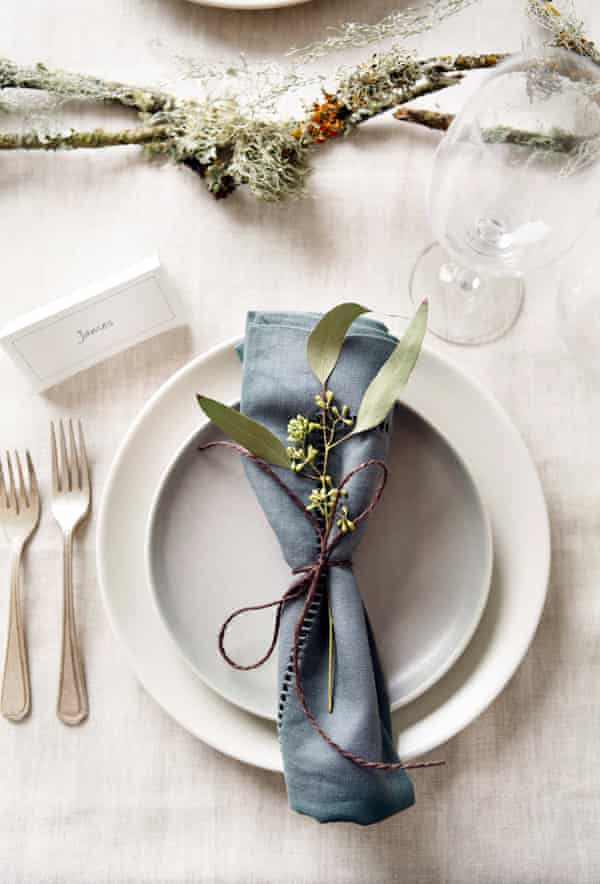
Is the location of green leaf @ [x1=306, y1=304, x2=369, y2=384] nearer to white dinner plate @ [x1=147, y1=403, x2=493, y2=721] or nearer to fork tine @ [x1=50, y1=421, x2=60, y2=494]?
white dinner plate @ [x1=147, y1=403, x2=493, y2=721]

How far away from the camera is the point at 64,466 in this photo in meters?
0.83

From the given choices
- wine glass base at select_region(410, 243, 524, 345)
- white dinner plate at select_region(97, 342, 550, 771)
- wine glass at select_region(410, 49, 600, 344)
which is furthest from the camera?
wine glass base at select_region(410, 243, 524, 345)

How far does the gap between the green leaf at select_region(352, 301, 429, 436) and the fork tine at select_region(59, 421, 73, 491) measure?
33cm

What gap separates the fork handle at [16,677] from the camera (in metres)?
0.81

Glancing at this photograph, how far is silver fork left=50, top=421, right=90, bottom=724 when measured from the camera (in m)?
0.81

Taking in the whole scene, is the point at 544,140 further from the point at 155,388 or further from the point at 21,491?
the point at 21,491

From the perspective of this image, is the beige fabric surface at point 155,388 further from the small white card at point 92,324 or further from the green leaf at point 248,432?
the green leaf at point 248,432

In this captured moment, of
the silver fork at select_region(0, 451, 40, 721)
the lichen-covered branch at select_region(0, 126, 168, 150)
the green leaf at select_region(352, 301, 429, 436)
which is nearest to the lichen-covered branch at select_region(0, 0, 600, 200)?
the lichen-covered branch at select_region(0, 126, 168, 150)

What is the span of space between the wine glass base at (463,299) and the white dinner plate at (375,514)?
0.10 meters

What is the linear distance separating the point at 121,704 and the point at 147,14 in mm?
789

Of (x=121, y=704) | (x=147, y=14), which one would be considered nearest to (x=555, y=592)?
(x=121, y=704)

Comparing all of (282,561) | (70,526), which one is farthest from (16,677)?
(282,561)

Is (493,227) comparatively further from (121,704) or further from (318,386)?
(121,704)

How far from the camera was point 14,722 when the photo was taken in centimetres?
82
